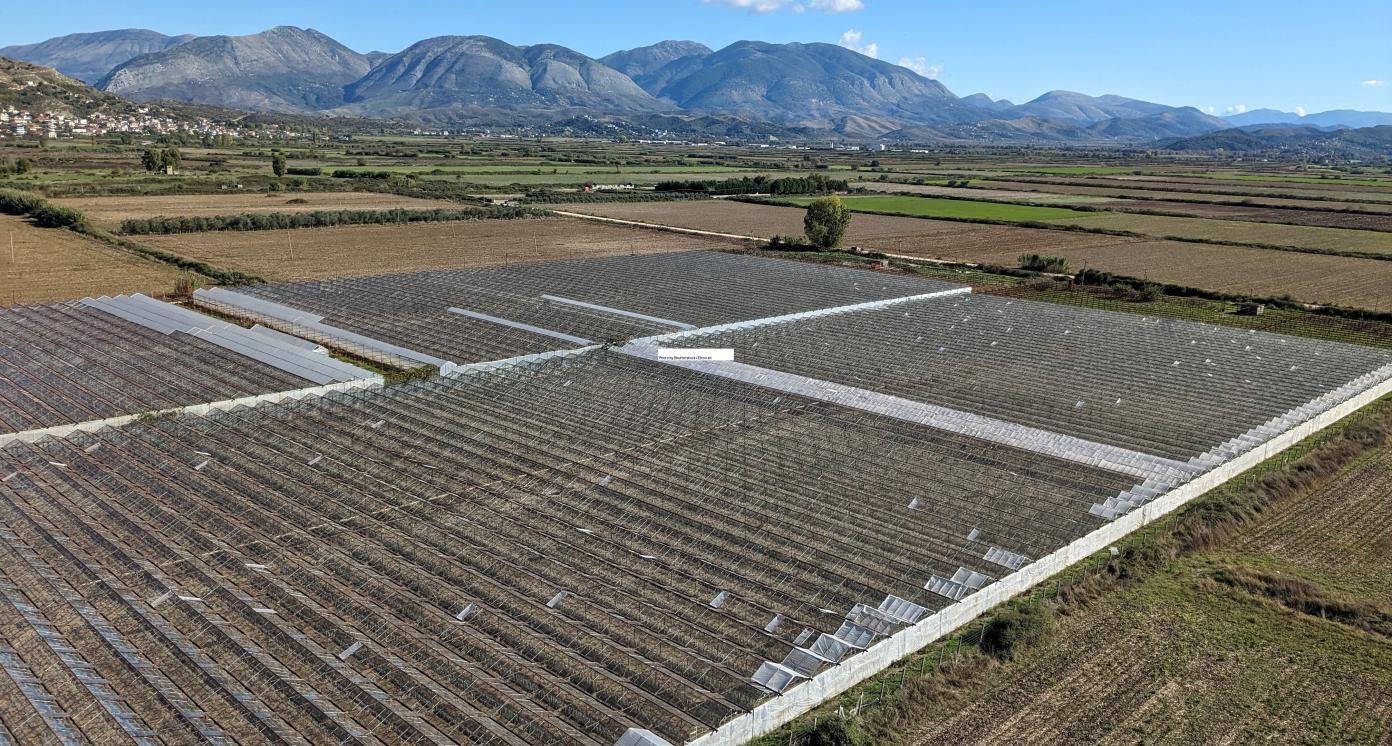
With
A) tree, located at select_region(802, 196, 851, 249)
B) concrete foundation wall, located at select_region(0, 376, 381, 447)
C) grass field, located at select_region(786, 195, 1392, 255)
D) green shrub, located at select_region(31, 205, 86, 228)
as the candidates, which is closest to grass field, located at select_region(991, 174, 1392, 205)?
grass field, located at select_region(786, 195, 1392, 255)

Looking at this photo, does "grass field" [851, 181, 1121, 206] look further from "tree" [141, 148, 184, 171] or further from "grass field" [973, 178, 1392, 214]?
"tree" [141, 148, 184, 171]

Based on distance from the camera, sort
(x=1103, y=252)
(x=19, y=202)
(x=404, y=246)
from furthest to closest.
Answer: (x=19, y=202) < (x=1103, y=252) < (x=404, y=246)

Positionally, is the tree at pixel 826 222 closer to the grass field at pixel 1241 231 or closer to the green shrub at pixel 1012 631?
the grass field at pixel 1241 231

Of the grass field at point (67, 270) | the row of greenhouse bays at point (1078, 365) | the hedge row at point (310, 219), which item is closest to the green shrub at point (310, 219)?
the hedge row at point (310, 219)

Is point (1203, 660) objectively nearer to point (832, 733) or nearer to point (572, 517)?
point (832, 733)

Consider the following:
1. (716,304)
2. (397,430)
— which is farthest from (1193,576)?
(716,304)

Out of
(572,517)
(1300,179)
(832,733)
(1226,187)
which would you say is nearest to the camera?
(832,733)

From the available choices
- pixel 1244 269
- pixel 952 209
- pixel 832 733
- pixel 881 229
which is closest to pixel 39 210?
pixel 881 229

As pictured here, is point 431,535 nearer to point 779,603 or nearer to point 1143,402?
point 779,603
